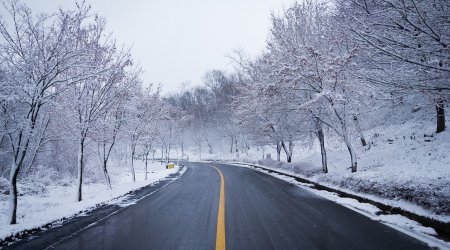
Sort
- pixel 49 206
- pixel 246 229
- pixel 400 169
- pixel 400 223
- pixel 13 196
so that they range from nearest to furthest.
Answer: pixel 246 229 < pixel 400 223 < pixel 13 196 < pixel 400 169 < pixel 49 206

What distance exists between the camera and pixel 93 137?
15.7 m

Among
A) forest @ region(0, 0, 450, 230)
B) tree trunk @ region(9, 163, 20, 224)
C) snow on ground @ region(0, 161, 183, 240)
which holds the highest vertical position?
forest @ region(0, 0, 450, 230)

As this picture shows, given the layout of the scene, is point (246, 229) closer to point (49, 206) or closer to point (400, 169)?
point (400, 169)

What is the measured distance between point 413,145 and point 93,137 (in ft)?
59.0

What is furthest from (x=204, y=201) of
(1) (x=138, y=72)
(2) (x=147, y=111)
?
(2) (x=147, y=111)

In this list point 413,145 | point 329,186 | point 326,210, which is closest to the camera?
point 326,210

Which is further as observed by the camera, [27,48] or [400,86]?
[27,48]

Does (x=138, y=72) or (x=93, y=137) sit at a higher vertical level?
(x=138, y=72)

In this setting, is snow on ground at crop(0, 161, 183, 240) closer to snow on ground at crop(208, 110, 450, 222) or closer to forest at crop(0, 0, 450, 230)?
forest at crop(0, 0, 450, 230)

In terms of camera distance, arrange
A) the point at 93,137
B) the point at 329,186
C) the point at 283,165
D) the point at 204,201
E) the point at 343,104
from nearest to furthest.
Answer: the point at 204,201
the point at 329,186
the point at 343,104
the point at 93,137
the point at 283,165

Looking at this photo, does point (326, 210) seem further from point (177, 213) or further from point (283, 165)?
point (283, 165)

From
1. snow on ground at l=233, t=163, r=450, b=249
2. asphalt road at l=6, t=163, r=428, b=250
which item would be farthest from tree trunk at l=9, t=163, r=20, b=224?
snow on ground at l=233, t=163, r=450, b=249

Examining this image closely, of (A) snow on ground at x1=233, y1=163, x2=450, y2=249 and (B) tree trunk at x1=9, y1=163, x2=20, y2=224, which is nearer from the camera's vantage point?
(A) snow on ground at x1=233, y1=163, x2=450, y2=249

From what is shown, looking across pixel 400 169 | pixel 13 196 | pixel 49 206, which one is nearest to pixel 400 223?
pixel 400 169
